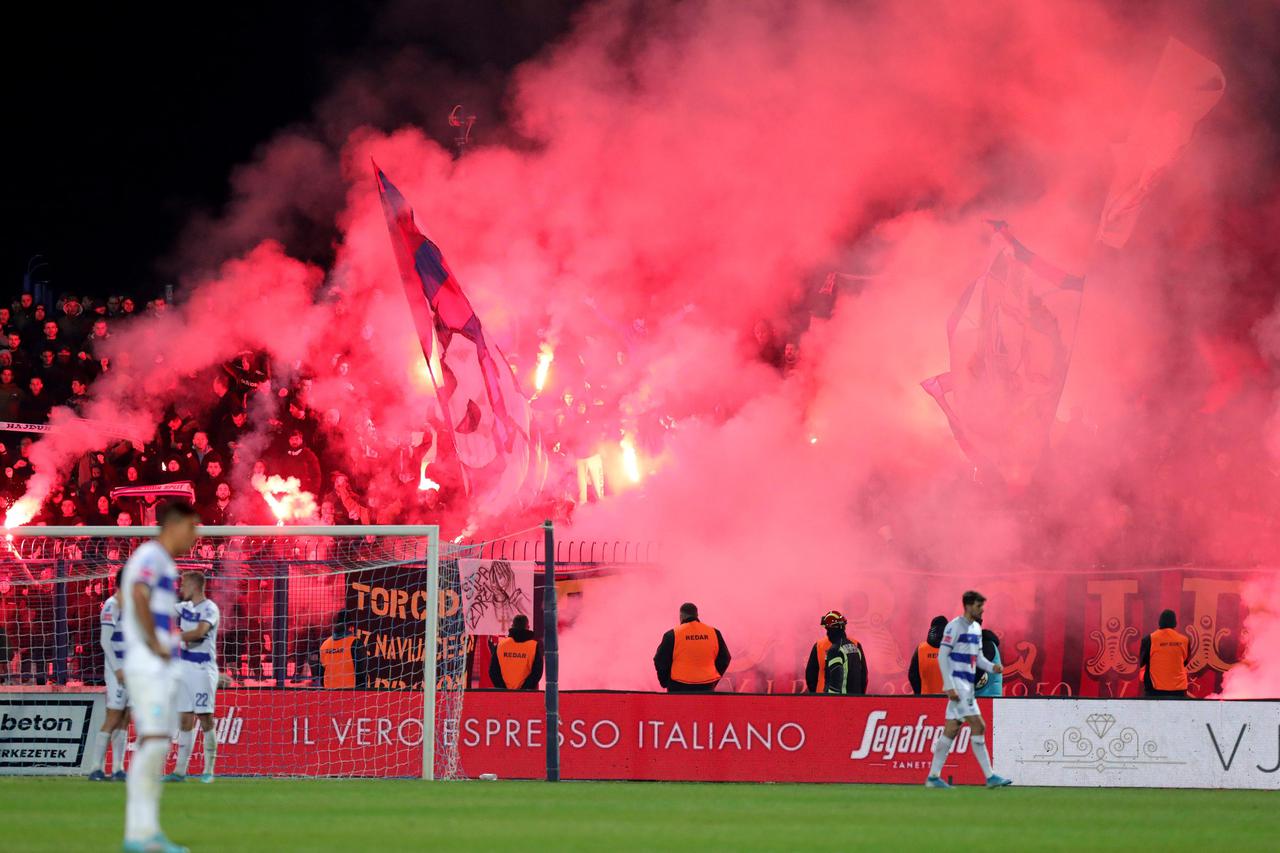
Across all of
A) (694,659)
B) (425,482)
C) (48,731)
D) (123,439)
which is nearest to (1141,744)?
(694,659)

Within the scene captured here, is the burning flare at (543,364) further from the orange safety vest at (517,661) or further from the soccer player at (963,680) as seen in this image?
the soccer player at (963,680)

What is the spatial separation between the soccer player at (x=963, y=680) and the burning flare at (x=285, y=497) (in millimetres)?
12867

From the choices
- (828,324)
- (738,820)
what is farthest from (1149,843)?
(828,324)

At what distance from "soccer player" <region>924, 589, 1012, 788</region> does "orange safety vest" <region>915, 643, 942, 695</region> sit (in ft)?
7.71

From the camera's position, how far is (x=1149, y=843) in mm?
9352

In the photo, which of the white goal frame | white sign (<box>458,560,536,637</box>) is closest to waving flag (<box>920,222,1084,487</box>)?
white sign (<box>458,560,536,637</box>)

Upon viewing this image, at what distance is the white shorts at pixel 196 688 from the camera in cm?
1406

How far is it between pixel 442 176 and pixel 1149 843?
77.7 ft

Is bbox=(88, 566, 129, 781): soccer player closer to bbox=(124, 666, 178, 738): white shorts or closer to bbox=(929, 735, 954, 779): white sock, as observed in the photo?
bbox=(124, 666, 178, 738): white shorts

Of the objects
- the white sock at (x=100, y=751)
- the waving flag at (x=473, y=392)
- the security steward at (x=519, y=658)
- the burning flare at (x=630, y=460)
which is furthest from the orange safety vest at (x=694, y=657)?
the waving flag at (x=473, y=392)

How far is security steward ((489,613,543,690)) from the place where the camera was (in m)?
17.5

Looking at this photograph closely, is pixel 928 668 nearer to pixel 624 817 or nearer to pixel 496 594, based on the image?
pixel 496 594

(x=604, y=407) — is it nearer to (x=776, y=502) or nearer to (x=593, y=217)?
(x=593, y=217)

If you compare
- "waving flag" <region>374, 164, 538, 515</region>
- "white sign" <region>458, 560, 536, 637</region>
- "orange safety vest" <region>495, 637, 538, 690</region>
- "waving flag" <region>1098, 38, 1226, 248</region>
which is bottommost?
"orange safety vest" <region>495, 637, 538, 690</region>
